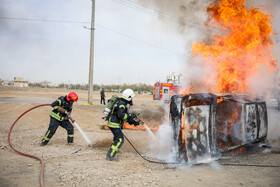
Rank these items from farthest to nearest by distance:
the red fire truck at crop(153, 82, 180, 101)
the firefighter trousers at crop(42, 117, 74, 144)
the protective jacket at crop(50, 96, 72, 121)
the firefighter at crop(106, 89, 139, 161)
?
1. the red fire truck at crop(153, 82, 180, 101)
2. the protective jacket at crop(50, 96, 72, 121)
3. the firefighter trousers at crop(42, 117, 74, 144)
4. the firefighter at crop(106, 89, 139, 161)

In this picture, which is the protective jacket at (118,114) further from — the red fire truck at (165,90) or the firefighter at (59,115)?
the red fire truck at (165,90)

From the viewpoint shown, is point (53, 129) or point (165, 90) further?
point (165, 90)

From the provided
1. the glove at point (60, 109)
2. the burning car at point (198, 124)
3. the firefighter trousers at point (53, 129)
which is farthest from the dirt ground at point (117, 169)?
the glove at point (60, 109)

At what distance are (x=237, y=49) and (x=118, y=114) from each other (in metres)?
4.67

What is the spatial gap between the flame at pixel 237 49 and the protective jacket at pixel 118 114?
3400 mm

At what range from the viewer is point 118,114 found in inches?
191

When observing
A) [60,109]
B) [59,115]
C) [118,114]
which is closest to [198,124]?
[118,114]

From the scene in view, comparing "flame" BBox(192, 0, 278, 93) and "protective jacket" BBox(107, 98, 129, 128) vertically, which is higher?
"flame" BBox(192, 0, 278, 93)

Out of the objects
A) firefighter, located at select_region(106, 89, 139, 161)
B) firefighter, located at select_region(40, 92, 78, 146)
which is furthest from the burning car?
firefighter, located at select_region(40, 92, 78, 146)

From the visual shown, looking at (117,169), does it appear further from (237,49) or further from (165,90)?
(165,90)

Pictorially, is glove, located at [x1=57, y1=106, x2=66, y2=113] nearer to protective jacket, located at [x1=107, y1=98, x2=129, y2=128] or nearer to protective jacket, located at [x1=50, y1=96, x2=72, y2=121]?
protective jacket, located at [x1=50, y1=96, x2=72, y2=121]

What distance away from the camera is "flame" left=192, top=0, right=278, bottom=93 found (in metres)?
6.79

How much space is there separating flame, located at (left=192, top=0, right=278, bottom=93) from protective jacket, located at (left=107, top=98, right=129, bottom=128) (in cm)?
340

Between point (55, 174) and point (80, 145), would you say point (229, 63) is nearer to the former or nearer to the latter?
point (80, 145)
